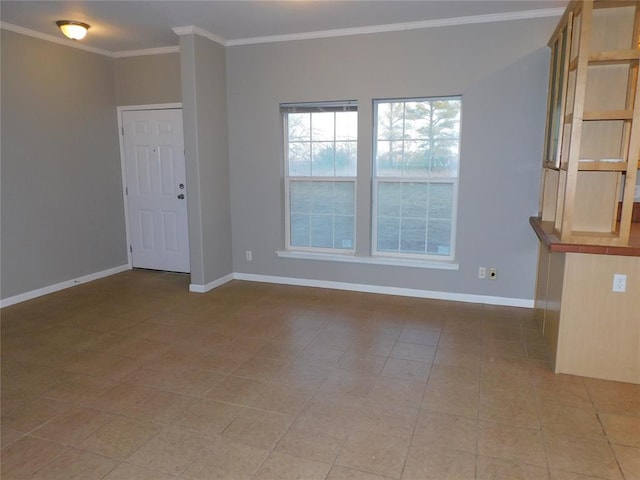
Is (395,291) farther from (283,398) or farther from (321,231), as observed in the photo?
(283,398)

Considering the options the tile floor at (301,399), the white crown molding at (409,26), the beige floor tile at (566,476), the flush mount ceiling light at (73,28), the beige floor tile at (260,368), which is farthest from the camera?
the flush mount ceiling light at (73,28)

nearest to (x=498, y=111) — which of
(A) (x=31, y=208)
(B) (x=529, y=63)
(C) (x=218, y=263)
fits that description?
(B) (x=529, y=63)

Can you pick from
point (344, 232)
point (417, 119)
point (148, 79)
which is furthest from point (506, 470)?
point (148, 79)

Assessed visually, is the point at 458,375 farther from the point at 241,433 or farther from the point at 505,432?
the point at 241,433

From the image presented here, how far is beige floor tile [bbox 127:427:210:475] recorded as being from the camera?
1979 mm

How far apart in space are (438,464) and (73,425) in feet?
6.05

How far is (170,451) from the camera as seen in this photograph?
2074 millimetres

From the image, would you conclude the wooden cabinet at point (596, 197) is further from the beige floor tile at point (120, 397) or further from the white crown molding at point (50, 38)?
the white crown molding at point (50, 38)

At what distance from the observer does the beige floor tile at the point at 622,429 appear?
213 cm

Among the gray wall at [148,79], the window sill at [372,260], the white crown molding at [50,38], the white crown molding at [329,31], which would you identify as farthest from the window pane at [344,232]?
the white crown molding at [50,38]

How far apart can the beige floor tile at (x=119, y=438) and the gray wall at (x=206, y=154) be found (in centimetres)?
233

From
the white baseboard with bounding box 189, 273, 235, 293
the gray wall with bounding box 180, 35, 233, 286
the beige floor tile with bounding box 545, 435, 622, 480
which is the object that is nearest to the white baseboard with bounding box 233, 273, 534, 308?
the white baseboard with bounding box 189, 273, 235, 293

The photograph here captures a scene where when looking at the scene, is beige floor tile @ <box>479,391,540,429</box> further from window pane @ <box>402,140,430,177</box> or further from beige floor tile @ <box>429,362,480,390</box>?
window pane @ <box>402,140,430,177</box>

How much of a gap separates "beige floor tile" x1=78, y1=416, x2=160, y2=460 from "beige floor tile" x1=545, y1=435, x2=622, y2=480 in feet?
6.32
